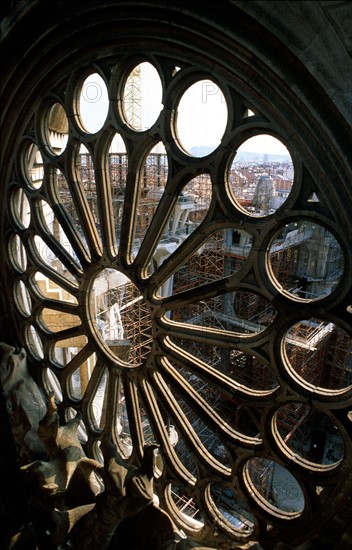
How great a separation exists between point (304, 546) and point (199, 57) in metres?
3.15

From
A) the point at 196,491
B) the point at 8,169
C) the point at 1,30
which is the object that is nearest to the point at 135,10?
the point at 1,30

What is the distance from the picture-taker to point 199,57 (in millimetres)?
2572

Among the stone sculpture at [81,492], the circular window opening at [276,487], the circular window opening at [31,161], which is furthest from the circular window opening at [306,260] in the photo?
the stone sculpture at [81,492]

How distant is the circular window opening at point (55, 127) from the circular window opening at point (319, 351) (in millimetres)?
9326

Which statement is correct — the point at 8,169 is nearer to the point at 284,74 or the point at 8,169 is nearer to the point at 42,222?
the point at 42,222

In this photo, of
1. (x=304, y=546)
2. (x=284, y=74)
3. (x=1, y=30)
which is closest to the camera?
(x=284, y=74)

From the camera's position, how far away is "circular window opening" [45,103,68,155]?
387 cm

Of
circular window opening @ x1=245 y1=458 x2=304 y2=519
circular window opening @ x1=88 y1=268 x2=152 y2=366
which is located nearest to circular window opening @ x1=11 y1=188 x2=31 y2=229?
circular window opening @ x1=88 y1=268 x2=152 y2=366

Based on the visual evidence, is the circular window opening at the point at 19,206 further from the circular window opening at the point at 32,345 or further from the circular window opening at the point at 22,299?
the circular window opening at the point at 32,345

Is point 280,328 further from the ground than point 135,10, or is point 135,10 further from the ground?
point 135,10

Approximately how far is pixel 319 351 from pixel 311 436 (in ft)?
9.85

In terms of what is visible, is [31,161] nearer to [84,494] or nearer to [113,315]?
[84,494]

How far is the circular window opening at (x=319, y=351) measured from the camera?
41.6ft

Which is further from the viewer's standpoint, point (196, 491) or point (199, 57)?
point (196, 491)
